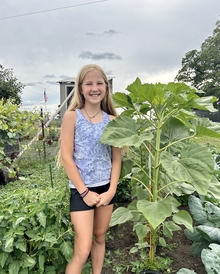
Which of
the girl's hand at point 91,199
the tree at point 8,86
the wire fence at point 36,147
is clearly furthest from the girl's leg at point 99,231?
the tree at point 8,86

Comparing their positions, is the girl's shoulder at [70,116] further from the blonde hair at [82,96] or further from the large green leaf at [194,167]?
the large green leaf at [194,167]

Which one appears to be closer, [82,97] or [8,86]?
[82,97]

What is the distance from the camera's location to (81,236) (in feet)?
4.61

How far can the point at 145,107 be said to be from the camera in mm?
1553

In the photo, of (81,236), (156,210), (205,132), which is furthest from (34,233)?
(205,132)

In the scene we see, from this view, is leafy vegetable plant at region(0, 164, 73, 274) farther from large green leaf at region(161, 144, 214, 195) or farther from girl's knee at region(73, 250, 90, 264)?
large green leaf at region(161, 144, 214, 195)

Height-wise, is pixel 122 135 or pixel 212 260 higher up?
pixel 122 135

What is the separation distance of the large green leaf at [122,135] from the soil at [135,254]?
37.6 inches

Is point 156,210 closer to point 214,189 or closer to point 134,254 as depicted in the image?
point 214,189

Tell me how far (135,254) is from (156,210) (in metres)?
0.80

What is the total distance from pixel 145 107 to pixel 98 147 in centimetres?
37

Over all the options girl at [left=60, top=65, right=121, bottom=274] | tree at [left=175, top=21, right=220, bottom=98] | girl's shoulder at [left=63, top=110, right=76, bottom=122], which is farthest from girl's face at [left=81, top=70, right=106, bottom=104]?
tree at [left=175, top=21, right=220, bottom=98]

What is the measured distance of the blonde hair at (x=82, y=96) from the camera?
4.86ft

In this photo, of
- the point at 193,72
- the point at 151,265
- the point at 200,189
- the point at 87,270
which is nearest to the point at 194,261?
the point at 151,265
